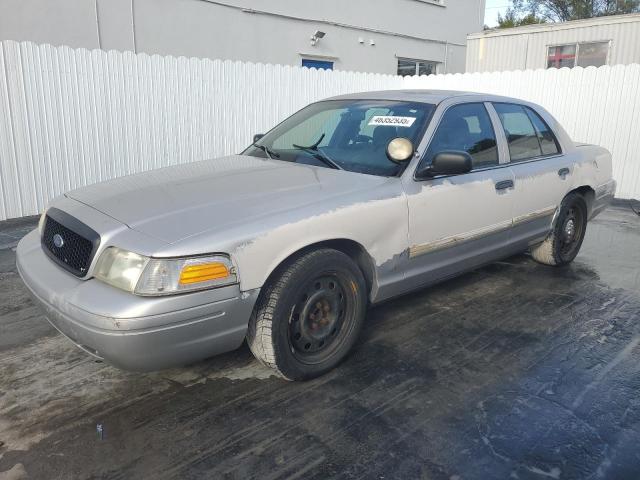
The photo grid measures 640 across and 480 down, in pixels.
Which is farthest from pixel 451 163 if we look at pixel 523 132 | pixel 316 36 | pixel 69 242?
pixel 316 36

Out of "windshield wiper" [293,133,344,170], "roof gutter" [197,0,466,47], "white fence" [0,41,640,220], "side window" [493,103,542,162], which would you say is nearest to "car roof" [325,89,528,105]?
"side window" [493,103,542,162]

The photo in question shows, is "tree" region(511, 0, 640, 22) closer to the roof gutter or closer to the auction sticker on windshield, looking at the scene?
the roof gutter

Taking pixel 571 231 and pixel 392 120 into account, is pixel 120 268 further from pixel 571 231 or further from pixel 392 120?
pixel 571 231

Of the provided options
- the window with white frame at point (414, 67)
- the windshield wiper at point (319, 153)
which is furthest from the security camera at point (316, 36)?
the windshield wiper at point (319, 153)

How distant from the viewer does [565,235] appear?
212 inches

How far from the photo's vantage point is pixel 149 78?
807 cm

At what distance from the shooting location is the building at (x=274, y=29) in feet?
30.2

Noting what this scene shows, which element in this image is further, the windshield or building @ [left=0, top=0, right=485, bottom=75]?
building @ [left=0, top=0, right=485, bottom=75]

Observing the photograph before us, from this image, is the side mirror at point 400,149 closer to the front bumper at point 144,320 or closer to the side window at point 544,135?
the front bumper at point 144,320

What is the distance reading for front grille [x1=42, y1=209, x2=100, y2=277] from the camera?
2.78m

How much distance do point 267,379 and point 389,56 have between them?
1463cm

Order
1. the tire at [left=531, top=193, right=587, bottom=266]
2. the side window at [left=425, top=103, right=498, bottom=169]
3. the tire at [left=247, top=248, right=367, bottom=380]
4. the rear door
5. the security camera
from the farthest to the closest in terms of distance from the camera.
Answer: the security camera → the tire at [left=531, top=193, right=587, bottom=266] → the rear door → the side window at [left=425, top=103, right=498, bottom=169] → the tire at [left=247, top=248, right=367, bottom=380]

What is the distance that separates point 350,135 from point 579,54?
580 inches

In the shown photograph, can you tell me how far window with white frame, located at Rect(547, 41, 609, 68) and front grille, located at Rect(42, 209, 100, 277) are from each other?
1626cm
